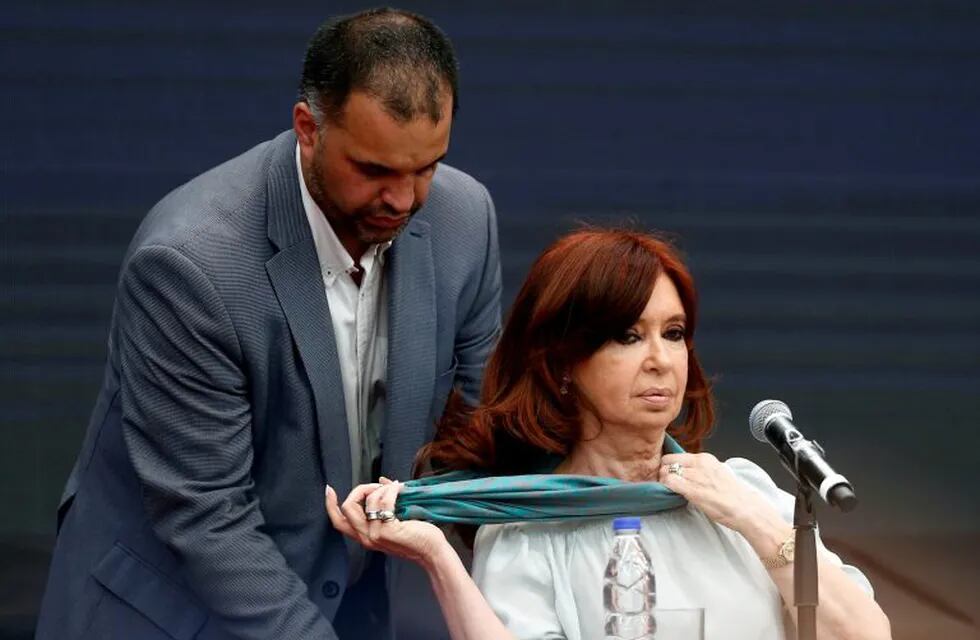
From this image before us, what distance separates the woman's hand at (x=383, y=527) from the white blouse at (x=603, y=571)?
0.16 m

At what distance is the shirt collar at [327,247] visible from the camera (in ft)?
9.53

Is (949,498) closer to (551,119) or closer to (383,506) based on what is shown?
(551,119)

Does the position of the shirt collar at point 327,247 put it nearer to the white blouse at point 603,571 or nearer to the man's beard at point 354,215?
the man's beard at point 354,215

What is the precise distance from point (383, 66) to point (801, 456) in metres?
0.81

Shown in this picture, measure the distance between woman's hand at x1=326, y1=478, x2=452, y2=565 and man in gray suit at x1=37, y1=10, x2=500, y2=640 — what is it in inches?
5.3

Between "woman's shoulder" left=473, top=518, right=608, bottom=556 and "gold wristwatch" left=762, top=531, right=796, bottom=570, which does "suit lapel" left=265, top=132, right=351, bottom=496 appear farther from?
"gold wristwatch" left=762, top=531, right=796, bottom=570

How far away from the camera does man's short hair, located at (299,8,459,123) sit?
2658 millimetres

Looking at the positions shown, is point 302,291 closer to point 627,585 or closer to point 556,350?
point 556,350

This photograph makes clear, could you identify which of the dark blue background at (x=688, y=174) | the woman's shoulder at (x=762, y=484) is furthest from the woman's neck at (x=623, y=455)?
the dark blue background at (x=688, y=174)

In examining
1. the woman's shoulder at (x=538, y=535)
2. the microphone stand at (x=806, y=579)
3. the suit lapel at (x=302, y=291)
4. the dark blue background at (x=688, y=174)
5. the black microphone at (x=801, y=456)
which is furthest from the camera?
the dark blue background at (x=688, y=174)

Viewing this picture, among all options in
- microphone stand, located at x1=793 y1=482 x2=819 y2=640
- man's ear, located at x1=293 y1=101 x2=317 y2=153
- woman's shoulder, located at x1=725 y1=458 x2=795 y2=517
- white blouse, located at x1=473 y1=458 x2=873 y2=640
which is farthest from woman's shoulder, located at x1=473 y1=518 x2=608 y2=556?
man's ear, located at x1=293 y1=101 x2=317 y2=153

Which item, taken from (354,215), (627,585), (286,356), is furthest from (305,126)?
(627,585)

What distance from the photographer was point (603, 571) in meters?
2.94

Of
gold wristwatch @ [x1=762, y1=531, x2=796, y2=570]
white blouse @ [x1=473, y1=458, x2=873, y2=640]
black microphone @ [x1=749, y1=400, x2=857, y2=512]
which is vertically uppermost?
black microphone @ [x1=749, y1=400, x2=857, y2=512]
